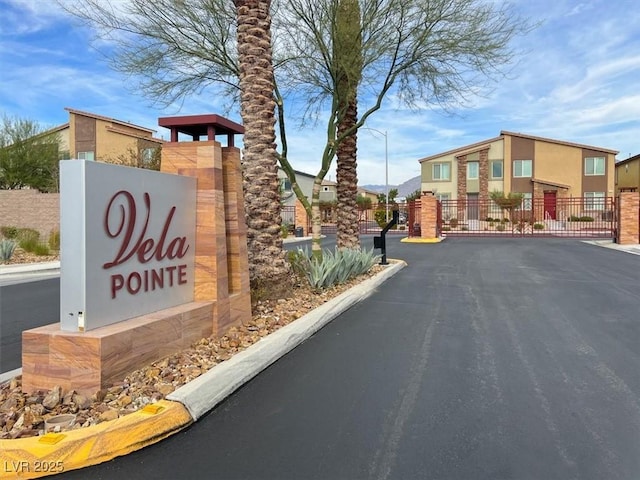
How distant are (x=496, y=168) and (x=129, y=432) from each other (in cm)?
4923

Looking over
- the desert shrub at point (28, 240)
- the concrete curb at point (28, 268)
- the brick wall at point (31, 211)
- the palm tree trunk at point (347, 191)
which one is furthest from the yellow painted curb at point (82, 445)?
the brick wall at point (31, 211)

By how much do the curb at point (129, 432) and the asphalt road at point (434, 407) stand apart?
0.08 meters

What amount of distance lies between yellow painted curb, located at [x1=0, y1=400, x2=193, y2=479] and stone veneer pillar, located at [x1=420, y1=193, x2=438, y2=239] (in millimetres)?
23384

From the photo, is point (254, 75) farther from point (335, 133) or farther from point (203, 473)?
point (203, 473)

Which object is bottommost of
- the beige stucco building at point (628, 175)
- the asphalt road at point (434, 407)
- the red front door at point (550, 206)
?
the asphalt road at point (434, 407)

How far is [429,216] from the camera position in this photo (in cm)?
2605

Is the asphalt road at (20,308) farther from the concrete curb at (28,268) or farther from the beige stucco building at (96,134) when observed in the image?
the beige stucco building at (96,134)

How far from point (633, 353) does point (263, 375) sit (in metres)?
4.03

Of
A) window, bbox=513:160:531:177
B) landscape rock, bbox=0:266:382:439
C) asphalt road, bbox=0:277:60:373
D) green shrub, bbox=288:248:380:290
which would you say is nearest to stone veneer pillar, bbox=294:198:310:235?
asphalt road, bbox=0:277:60:373

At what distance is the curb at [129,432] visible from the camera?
3213 millimetres

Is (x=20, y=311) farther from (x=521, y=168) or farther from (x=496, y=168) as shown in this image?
(x=521, y=168)

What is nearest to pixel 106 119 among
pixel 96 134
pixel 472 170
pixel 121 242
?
pixel 96 134

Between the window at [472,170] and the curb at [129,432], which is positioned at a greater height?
the window at [472,170]

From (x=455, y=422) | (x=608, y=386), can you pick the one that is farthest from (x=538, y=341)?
(x=455, y=422)
